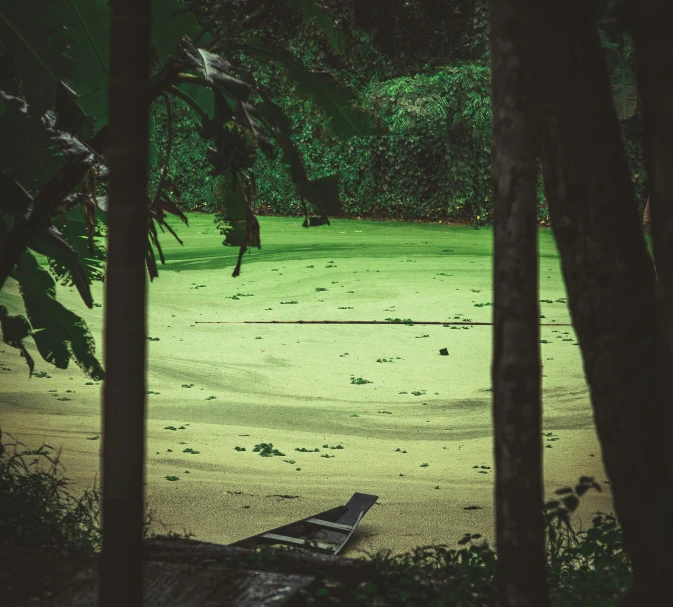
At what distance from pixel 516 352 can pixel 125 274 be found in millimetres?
1060

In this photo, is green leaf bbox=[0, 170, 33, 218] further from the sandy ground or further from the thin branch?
the sandy ground

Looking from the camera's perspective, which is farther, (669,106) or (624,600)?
(624,600)

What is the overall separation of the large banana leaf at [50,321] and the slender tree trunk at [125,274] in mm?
2601

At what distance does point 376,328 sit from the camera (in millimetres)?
9367

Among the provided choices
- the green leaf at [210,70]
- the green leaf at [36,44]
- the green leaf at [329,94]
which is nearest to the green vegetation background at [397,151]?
the green leaf at [329,94]

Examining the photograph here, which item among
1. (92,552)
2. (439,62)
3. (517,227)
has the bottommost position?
(92,552)

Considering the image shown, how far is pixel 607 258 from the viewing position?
2.50 metres

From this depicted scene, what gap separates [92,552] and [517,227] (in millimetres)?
2124

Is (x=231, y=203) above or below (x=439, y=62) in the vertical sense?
below

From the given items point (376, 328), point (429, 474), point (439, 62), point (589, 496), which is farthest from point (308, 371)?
point (439, 62)

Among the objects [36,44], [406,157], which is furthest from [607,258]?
[406,157]

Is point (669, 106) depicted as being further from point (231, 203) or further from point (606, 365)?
point (231, 203)

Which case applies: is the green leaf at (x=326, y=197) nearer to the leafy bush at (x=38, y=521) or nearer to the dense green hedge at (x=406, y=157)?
the leafy bush at (x=38, y=521)

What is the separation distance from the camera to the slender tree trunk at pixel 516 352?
226 centimetres
